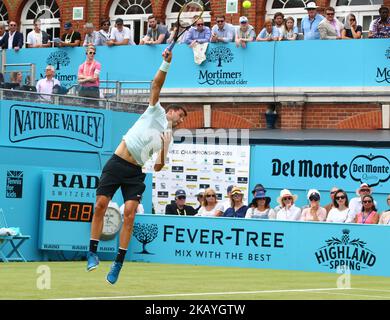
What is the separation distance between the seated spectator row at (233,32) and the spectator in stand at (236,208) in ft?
17.0

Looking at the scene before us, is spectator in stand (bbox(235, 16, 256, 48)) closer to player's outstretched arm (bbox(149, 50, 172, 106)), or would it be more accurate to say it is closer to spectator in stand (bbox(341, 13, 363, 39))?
spectator in stand (bbox(341, 13, 363, 39))

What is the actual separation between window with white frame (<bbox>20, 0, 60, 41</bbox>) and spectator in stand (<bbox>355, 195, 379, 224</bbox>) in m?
18.2

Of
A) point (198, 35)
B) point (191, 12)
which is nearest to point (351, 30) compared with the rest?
point (198, 35)

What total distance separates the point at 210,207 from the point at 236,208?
1.86ft

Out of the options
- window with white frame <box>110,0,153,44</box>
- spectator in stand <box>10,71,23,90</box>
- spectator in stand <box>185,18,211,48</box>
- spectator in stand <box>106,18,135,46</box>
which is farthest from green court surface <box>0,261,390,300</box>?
window with white frame <box>110,0,153,44</box>

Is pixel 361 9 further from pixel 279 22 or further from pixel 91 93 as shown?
pixel 91 93

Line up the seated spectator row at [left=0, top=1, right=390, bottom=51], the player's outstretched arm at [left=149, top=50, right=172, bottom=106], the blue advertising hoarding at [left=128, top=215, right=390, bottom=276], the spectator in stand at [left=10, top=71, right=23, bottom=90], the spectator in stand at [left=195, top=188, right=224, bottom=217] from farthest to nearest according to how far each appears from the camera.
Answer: the seated spectator row at [left=0, top=1, right=390, bottom=51], the spectator in stand at [left=10, top=71, right=23, bottom=90], the spectator in stand at [left=195, top=188, right=224, bottom=217], the blue advertising hoarding at [left=128, top=215, right=390, bottom=276], the player's outstretched arm at [left=149, top=50, right=172, bottom=106]

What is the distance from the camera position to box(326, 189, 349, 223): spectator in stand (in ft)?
71.5

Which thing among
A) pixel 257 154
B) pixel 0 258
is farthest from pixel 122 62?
pixel 0 258

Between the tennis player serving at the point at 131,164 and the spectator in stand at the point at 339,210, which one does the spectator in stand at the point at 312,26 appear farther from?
the tennis player serving at the point at 131,164

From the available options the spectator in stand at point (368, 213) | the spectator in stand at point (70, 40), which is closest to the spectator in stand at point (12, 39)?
the spectator in stand at point (70, 40)

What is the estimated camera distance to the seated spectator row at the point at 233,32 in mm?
28828

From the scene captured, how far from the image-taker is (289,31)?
97.9 ft

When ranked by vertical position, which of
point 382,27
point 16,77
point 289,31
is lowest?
point 16,77
